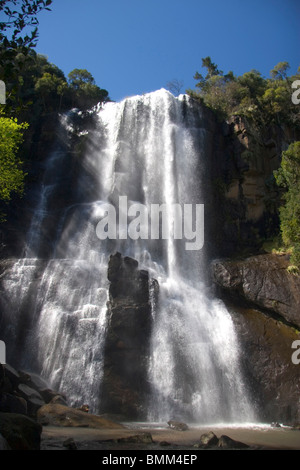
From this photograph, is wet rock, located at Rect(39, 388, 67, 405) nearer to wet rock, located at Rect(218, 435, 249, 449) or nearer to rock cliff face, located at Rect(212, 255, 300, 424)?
wet rock, located at Rect(218, 435, 249, 449)

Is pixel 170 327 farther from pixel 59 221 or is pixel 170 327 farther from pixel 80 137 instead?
pixel 80 137

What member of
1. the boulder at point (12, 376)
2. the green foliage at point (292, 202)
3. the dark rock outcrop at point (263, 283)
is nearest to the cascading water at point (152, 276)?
the dark rock outcrop at point (263, 283)

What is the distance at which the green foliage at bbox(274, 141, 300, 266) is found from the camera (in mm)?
20344

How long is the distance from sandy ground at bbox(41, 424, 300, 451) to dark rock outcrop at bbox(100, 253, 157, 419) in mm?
2013

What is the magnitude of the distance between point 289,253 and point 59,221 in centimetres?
1582

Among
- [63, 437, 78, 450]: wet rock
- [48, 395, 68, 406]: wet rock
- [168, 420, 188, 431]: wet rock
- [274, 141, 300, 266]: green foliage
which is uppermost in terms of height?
[274, 141, 300, 266]: green foliage

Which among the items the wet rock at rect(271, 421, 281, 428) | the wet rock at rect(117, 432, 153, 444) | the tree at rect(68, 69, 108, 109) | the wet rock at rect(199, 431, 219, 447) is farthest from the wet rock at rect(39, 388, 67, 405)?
the tree at rect(68, 69, 108, 109)

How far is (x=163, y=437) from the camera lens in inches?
408

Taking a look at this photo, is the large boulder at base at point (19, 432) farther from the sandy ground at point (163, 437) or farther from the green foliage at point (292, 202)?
the green foliage at point (292, 202)

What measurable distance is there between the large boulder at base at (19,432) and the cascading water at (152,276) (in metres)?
7.32

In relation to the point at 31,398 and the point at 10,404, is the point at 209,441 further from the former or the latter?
the point at 31,398

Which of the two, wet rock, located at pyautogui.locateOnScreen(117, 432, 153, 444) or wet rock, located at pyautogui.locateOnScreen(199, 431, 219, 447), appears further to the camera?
wet rock, located at pyautogui.locateOnScreen(199, 431, 219, 447)

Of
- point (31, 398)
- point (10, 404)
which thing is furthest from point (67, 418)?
point (10, 404)

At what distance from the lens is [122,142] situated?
28484 mm
